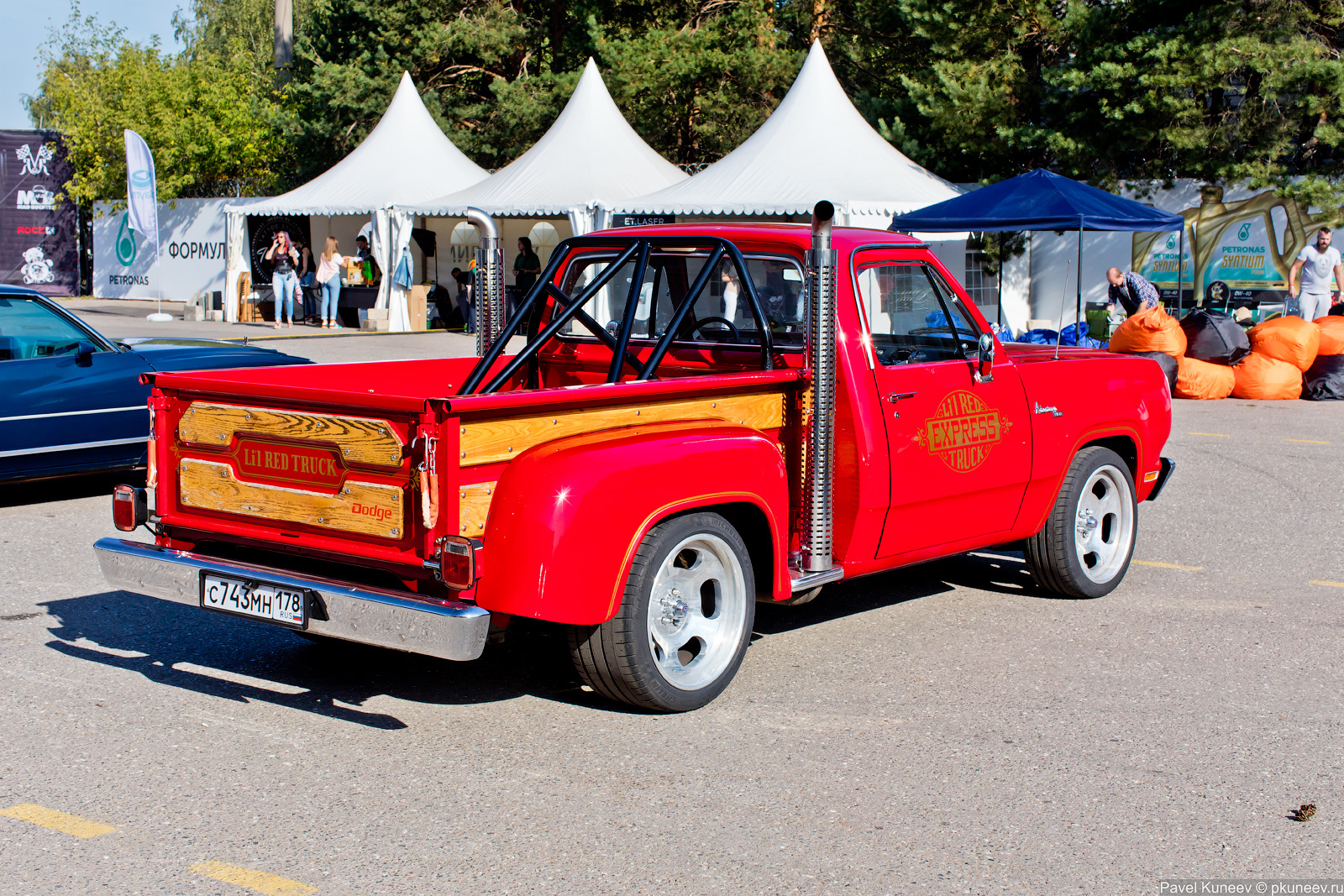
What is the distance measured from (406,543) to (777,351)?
6.54ft

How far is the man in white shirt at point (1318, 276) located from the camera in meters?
16.7

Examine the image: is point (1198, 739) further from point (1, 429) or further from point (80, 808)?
point (1, 429)

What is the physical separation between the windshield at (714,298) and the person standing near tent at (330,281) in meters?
19.4

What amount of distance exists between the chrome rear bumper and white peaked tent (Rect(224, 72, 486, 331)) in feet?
65.5

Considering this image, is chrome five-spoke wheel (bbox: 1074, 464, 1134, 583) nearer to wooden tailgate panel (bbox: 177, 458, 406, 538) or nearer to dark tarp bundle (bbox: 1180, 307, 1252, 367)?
wooden tailgate panel (bbox: 177, 458, 406, 538)

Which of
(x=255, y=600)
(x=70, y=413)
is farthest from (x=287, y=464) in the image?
(x=70, y=413)

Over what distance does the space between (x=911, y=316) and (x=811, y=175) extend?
13.7m

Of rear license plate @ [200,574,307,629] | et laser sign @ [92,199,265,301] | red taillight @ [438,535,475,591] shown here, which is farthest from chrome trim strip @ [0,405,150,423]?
et laser sign @ [92,199,265,301]

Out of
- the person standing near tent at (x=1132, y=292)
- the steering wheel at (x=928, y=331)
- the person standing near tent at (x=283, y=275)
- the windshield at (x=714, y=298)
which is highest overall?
the person standing near tent at (x=283, y=275)

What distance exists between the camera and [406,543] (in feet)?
14.2

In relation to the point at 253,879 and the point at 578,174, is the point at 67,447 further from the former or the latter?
the point at 578,174

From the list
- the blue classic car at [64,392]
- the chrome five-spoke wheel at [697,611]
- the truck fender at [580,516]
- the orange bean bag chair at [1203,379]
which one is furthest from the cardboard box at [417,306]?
the truck fender at [580,516]

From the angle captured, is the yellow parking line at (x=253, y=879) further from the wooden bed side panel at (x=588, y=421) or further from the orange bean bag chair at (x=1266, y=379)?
the orange bean bag chair at (x=1266, y=379)

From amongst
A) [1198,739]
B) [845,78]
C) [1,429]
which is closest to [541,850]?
[1198,739]
